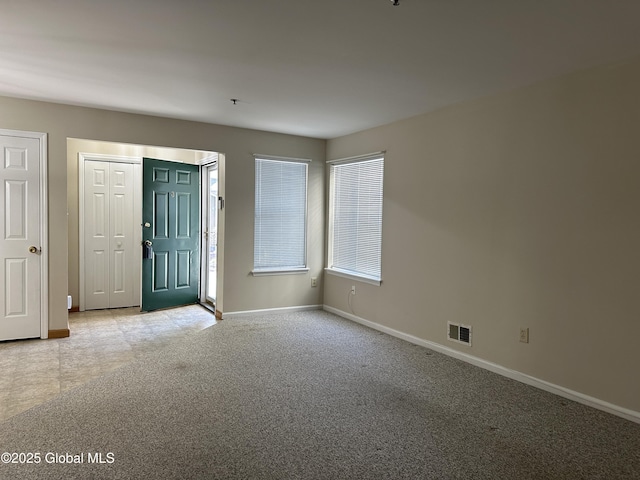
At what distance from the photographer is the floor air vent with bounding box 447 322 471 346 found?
13.1ft

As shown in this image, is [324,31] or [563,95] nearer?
[324,31]

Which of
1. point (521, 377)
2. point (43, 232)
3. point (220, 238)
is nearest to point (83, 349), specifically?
point (43, 232)

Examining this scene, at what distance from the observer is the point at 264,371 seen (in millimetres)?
3666

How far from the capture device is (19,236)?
4336 millimetres

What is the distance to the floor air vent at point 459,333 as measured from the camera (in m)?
3.99

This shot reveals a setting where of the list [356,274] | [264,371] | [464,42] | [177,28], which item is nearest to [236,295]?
[356,274]

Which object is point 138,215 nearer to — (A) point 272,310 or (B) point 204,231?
(B) point 204,231

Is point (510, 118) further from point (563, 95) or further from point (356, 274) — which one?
point (356, 274)

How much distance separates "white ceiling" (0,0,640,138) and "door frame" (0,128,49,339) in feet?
1.43

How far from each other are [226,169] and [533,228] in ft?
11.4

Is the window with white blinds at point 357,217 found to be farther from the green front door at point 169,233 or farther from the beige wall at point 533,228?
the green front door at point 169,233

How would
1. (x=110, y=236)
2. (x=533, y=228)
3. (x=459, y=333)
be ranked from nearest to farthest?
(x=533, y=228), (x=459, y=333), (x=110, y=236)

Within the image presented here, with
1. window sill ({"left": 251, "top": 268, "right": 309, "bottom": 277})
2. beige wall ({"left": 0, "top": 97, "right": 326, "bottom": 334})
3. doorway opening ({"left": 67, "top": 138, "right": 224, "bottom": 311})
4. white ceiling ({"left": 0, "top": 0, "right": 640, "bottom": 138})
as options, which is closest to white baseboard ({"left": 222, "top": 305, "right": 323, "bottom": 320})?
beige wall ({"left": 0, "top": 97, "right": 326, "bottom": 334})

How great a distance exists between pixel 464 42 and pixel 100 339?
14.0 ft
